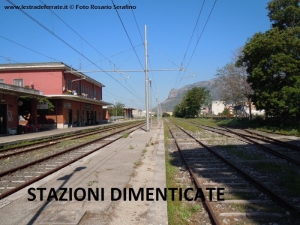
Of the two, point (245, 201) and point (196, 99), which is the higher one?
point (196, 99)

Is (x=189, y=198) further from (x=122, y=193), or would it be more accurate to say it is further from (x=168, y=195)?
(x=122, y=193)

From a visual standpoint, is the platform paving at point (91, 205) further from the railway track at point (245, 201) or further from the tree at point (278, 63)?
the tree at point (278, 63)

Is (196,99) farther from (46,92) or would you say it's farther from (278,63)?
(278,63)

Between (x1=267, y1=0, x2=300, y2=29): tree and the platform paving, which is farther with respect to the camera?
(x1=267, y1=0, x2=300, y2=29): tree

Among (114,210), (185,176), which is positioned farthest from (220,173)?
(114,210)

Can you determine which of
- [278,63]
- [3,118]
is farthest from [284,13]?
[3,118]

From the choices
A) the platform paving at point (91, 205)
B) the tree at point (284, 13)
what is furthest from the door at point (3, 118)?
the tree at point (284, 13)

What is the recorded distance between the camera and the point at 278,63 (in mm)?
26344

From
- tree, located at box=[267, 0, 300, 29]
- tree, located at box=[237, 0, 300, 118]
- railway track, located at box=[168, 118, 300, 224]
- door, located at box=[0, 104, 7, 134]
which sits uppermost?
tree, located at box=[267, 0, 300, 29]

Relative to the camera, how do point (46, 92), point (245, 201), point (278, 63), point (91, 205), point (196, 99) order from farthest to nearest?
point (196, 99), point (46, 92), point (278, 63), point (245, 201), point (91, 205)

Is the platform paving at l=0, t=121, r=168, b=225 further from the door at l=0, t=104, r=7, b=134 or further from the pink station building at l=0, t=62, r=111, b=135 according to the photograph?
the pink station building at l=0, t=62, r=111, b=135

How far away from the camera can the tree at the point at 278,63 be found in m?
25.9

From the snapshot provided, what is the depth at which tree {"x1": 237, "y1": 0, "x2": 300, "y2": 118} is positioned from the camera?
25906 millimetres

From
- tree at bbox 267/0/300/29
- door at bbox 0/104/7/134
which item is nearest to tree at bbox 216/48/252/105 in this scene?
tree at bbox 267/0/300/29
